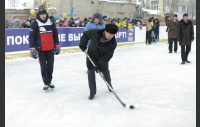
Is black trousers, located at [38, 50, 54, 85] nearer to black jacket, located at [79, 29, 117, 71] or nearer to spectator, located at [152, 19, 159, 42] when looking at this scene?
black jacket, located at [79, 29, 117, 71]

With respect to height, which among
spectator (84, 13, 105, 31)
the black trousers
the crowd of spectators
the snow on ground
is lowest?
the snow on ground

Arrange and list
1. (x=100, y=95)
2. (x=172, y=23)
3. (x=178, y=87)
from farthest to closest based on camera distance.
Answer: (x=172, y=23), (x=178, y=87), (x=100, y=95)

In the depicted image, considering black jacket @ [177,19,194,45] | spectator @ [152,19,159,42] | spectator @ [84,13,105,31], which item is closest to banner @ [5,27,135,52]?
spectator @ [152,19,159,42]

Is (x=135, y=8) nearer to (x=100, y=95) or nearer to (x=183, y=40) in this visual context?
(x=183, y=40)

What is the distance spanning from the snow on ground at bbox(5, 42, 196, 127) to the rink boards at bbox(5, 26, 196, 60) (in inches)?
74.3

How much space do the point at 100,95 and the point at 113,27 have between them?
1.45m

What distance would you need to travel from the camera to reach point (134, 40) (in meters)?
16.4

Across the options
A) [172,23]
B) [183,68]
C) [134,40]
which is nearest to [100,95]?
[183,68]

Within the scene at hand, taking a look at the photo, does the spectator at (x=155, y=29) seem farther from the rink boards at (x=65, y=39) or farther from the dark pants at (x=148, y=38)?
the rink boards at (x=65, y=39)

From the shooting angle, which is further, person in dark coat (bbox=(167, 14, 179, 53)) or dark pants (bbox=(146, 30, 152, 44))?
dark pants (bbox=(146, 30, 152, 44))

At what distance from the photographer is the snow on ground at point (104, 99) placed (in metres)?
3.82

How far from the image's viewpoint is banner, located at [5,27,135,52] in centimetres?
990

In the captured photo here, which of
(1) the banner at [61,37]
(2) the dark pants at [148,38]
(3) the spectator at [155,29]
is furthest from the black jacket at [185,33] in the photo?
(3) the spectator at [155,29]

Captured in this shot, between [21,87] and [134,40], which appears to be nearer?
[21,87]
